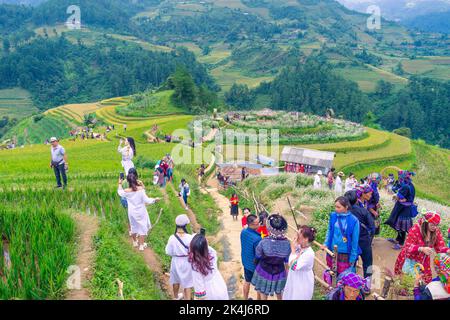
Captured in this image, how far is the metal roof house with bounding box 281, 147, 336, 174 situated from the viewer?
23234mm

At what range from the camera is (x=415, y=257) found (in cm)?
538

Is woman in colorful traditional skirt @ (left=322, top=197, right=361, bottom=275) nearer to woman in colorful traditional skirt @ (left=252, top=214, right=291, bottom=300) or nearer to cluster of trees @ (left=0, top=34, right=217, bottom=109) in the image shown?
woman in colorful traditional skirt @ (left=252, top=214, right=291, bottom=300)

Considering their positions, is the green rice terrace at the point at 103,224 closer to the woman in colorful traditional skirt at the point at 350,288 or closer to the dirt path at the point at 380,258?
the dirt path at the point at 380,258

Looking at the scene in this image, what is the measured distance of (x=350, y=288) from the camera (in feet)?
13.4

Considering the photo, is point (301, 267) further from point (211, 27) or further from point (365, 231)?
point (211, 27)

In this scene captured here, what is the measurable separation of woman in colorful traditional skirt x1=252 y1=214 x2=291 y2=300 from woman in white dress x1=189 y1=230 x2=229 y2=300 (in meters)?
0.57

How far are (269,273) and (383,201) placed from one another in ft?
22.6

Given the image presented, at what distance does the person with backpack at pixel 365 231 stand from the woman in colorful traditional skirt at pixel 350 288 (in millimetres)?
1718

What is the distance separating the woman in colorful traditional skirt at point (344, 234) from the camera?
5.21 m

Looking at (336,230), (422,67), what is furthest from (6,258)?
(422,67)

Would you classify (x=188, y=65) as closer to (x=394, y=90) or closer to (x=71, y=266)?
(x=394, y=90)

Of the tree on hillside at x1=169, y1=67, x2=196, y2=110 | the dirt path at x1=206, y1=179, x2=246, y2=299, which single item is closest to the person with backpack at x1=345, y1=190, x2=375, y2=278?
the dirt path at x1=206, y1=179, x2=246, y2=299

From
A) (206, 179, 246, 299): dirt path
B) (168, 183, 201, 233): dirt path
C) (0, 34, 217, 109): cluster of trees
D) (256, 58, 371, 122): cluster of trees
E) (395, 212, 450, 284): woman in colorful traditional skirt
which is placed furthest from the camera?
(0, 34, 217, 109): cluster of trees

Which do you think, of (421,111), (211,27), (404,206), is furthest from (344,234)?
(211,27)
